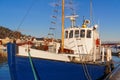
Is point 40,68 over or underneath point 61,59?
underneath

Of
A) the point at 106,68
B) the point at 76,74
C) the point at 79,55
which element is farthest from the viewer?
the point at 106,68

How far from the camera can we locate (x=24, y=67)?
56.6 ft

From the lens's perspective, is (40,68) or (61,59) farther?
(61,59)

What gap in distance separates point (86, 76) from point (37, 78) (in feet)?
12.4

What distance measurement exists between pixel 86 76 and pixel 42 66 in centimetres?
373

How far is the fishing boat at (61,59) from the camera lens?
1733cm

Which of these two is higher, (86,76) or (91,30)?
(91,30)

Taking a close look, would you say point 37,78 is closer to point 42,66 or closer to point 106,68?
point 42,66

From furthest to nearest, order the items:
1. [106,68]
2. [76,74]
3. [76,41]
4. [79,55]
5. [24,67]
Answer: [106,68]
[76,41]
[79,55]
[76,74]
[24,67]

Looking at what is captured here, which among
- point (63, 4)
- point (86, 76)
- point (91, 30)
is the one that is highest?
point (63, 4)

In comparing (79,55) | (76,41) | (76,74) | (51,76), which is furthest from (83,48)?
(51,76)

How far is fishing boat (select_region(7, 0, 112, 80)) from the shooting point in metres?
17.3

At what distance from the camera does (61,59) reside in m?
18.1

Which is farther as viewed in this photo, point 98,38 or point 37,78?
point 98,38
